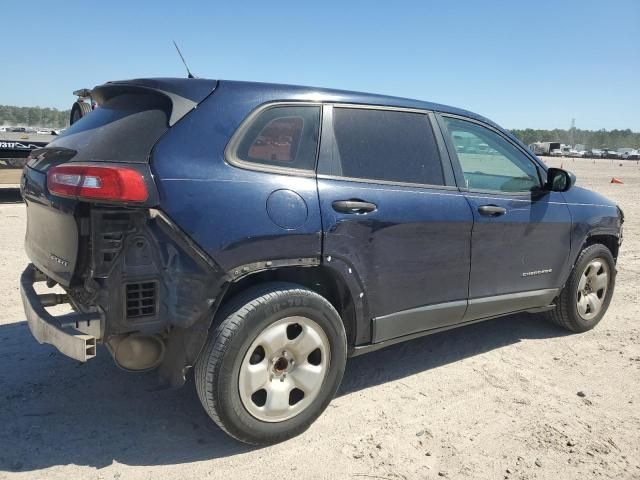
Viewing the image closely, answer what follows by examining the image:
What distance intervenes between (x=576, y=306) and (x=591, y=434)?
71.5 inches

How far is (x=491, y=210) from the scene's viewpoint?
378 centimetres

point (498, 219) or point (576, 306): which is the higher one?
point (498, 219)

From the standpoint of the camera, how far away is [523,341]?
464cm

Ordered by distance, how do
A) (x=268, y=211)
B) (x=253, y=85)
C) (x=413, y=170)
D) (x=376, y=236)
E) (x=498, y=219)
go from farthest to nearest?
(x=498, y=219), (x=413, y=170), (x=376, y=236), (x=253, y=85), (x=268, y=211)

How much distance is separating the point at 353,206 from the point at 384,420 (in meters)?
1.30

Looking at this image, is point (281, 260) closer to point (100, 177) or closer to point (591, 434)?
point (100, 177)

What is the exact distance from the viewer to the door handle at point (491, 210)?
3732 millimetres

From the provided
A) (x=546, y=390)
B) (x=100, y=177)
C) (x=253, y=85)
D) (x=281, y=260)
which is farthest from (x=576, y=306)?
(x=100, y=177)

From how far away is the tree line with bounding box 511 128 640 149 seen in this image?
457ft

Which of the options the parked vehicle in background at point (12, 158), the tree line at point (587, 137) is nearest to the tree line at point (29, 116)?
the tree line at point (587, 137)

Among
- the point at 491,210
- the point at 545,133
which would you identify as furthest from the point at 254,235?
the point at 545,133

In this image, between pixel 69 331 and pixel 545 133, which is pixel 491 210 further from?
pixel 545 133

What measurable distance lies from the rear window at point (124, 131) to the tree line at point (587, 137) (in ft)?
479

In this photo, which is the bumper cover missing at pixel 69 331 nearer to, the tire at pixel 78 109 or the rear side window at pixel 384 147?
the rear side window at pixel 384 147
